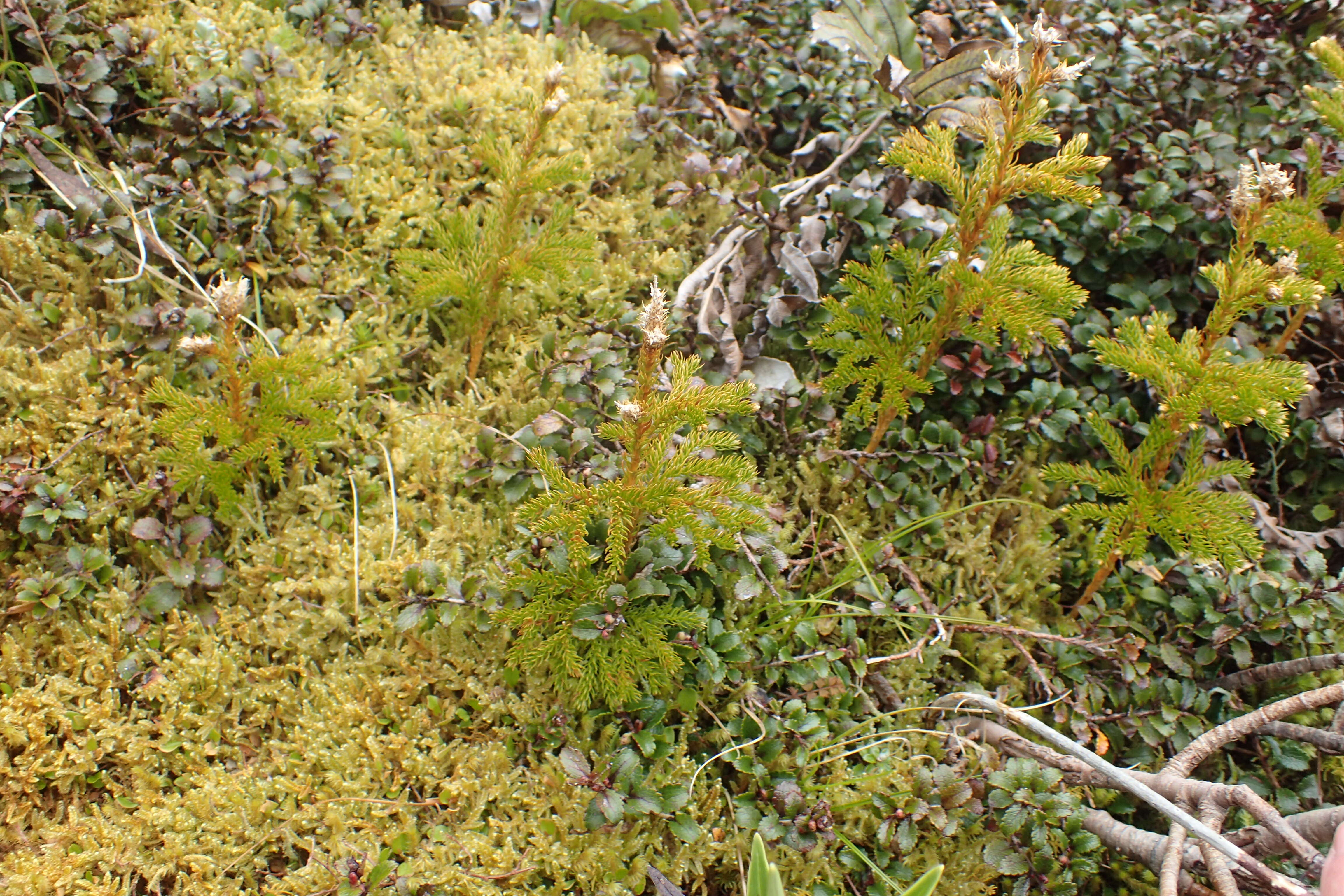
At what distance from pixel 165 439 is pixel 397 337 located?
82 centimetres

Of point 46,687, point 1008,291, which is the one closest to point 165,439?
point 46,687

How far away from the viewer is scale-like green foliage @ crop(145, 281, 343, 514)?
2.24 metres

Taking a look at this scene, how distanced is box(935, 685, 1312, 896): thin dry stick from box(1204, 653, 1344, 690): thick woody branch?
22 centimetres

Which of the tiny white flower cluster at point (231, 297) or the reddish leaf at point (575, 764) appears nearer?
the tiny white flower cluster at point (231, 297)

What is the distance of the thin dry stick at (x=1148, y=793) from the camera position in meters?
1.72

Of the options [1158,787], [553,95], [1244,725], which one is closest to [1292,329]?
[1244,725]

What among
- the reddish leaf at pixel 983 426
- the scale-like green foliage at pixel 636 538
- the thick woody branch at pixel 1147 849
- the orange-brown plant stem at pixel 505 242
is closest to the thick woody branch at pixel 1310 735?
the thick woody branch at pixel 1147 849

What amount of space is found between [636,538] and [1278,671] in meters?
1.95

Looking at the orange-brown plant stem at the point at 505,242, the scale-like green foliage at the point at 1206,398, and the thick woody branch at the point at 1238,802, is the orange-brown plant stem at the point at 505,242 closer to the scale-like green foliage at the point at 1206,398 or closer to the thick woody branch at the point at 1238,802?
the scale-like green foliage at the point at 1206,398

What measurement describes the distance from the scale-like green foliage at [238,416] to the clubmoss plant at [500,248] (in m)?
0.49

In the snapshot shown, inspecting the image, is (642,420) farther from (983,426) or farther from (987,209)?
(983,426)

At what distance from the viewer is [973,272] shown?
238 centimetres

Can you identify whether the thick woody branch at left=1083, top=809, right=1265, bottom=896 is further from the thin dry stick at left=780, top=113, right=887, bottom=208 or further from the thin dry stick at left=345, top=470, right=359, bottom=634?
the thin dry stick at left=780, top=113, right=887, bottom=208

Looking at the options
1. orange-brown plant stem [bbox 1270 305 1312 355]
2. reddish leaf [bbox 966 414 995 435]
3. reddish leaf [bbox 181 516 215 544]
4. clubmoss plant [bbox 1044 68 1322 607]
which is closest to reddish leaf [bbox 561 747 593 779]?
reddish leaf [bbox 181 516 215 544]
